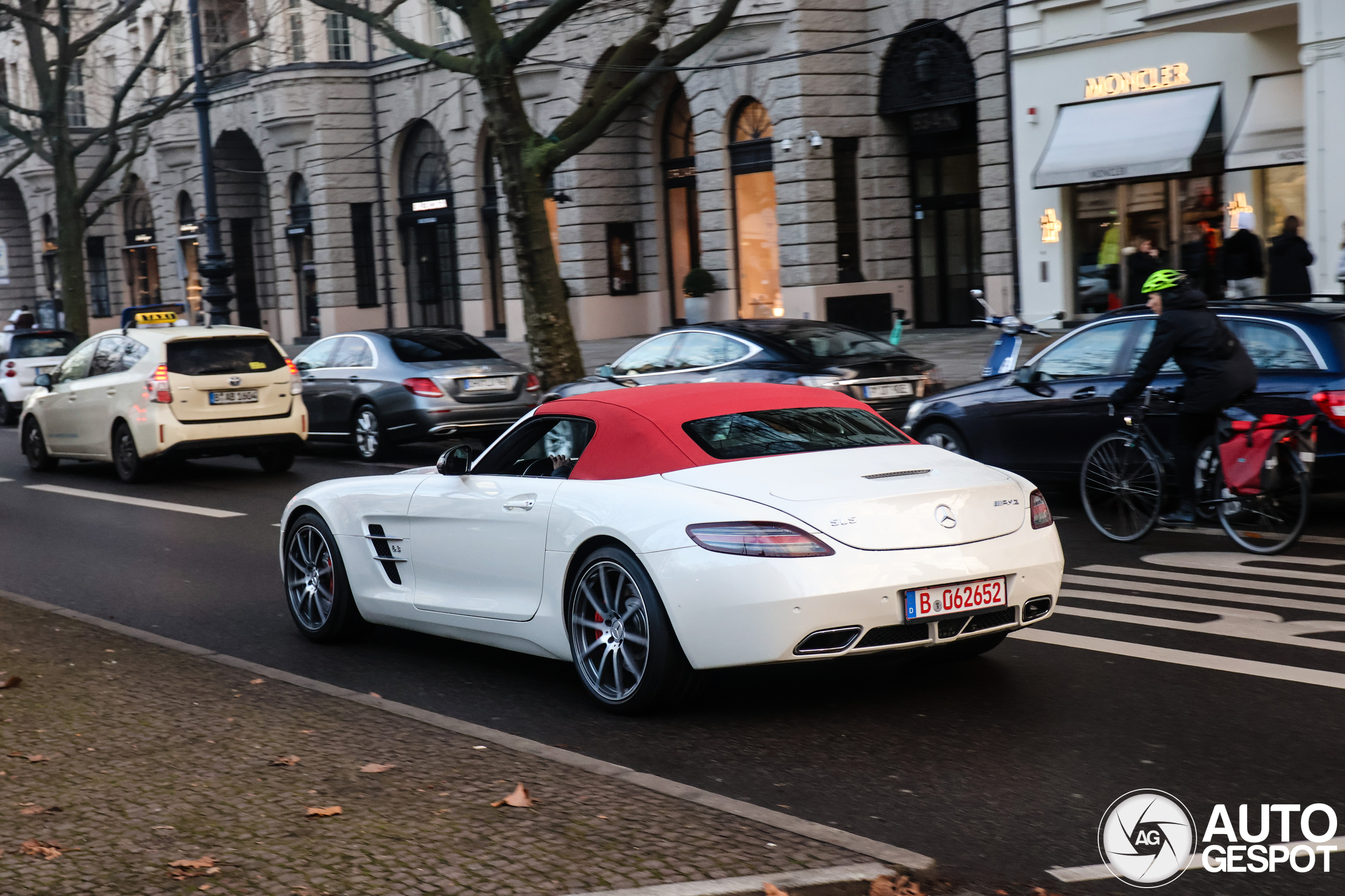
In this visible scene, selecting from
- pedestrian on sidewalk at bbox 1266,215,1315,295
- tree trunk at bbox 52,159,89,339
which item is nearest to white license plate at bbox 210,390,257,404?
pedestrian on sidewalk at bbox 1266,215,1315,295

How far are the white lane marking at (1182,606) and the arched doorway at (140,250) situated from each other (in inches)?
1946

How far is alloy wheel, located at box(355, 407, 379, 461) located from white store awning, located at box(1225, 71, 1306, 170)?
12715 mm

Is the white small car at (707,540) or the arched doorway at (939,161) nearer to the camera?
the white small car at (707,540)

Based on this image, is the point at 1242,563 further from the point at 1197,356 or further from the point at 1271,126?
the point at 1271,126

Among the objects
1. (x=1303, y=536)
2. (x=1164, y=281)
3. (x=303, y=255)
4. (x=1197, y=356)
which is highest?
(x=303, y=255)

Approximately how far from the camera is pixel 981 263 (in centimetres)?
2864

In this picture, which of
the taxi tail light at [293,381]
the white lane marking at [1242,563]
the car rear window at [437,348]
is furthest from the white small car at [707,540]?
the car rear window at [437,348]

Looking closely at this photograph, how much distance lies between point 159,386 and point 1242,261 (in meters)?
14.0

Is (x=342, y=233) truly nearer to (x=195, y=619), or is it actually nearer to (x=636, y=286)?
(x=636, y=286)

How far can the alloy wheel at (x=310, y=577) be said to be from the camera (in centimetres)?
797

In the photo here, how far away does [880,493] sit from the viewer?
591cm

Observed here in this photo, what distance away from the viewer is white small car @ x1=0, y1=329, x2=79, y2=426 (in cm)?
2652

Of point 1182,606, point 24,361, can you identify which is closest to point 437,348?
point 1182,606

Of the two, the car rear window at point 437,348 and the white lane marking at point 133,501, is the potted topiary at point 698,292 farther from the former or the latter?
the white lane marking at point 133,501
